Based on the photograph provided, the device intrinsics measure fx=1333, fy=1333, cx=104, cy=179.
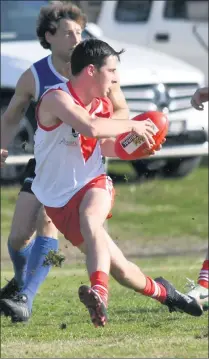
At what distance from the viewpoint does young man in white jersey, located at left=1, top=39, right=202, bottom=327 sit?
6.63 metres

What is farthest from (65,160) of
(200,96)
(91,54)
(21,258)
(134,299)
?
(134,299)

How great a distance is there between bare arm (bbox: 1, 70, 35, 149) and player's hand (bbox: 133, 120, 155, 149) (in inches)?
49.0

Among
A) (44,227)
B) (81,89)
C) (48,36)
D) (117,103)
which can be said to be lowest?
(44,227)

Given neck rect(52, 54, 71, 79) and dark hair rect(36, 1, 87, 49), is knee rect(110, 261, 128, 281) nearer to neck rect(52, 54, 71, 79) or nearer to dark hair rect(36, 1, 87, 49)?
neck rect(52, 54, 71, 79)

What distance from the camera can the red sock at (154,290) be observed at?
23.5 feet

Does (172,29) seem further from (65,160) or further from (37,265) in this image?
(65,160)

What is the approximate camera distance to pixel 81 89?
680cm

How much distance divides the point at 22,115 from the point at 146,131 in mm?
1389

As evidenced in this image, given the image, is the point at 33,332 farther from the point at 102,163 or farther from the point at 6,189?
the point at 6,189

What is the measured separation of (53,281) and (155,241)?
122 inches

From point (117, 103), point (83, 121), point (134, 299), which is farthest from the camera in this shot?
point (134, 299)

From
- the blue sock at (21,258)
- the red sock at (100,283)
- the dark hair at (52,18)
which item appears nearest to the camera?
the red sock at (100,283)

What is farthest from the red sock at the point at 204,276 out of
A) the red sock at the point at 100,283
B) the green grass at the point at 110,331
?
the red sock at the point at 100,283

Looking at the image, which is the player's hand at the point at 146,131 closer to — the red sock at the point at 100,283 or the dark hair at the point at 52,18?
the red sock at the point at 100,283
